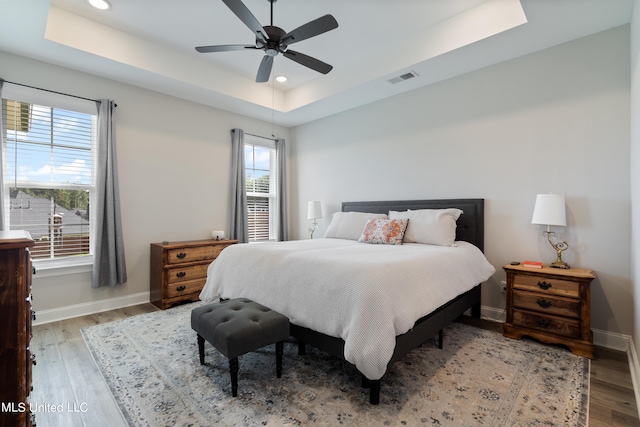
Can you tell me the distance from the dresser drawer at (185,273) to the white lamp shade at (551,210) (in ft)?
12.3

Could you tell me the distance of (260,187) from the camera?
5191mm

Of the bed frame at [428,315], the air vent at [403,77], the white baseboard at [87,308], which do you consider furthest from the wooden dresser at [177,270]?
the air vent at [403,77]

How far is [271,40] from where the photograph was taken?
231 centimetres

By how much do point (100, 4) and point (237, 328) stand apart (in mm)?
3092

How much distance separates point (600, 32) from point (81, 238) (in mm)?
5631

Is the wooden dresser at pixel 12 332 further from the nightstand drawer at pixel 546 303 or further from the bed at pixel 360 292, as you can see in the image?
the nightstand drawer at pixel 546 303

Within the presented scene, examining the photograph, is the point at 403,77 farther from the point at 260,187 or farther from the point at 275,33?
the point at 260,187

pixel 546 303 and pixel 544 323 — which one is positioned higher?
pixel 546 303

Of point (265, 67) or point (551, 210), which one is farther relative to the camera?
point (265, 67)

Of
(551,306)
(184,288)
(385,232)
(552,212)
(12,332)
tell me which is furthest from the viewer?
(184,288)

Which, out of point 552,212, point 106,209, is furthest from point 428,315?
point 106,209

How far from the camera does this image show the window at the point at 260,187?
16.5 ft

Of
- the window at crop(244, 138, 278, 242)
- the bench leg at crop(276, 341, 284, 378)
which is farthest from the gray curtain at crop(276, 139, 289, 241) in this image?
the bench leg at crop(276, 341, 284, 378)

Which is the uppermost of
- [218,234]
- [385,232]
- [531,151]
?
[531,151]
